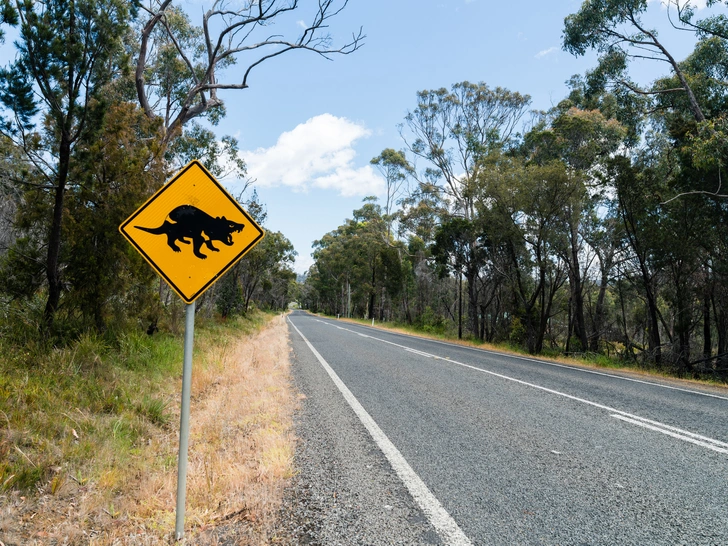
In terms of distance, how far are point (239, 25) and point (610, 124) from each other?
15868 mm

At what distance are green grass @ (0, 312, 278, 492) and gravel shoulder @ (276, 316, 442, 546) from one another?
5.11 ft

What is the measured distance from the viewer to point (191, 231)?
110 inches

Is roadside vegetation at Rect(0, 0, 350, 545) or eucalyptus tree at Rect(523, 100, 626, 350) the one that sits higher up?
eucalyptus tree at Rect(523, 100, 626, 350)

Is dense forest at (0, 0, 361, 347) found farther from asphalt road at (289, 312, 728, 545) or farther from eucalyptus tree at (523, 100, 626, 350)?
eucalyptus tree at (523, 100, 626, 350)

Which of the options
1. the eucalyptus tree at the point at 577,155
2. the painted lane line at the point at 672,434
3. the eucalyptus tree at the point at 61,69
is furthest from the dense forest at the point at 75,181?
the eucalyptus tree at the point at 577,155

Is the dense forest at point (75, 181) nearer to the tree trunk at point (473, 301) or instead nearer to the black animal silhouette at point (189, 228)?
the black animal silhouette at point (189, 228)

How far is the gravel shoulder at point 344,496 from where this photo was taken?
2586mm

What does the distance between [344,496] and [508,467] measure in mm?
1451

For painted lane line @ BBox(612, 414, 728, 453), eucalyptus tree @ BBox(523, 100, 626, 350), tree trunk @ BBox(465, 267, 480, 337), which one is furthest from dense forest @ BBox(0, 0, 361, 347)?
tree trunk @ BBox(465, 267, 480, 337)

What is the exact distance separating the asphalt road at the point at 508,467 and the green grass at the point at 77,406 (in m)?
1.71

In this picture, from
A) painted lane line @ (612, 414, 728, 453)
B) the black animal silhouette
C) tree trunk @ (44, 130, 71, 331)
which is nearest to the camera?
the black animal silhouette

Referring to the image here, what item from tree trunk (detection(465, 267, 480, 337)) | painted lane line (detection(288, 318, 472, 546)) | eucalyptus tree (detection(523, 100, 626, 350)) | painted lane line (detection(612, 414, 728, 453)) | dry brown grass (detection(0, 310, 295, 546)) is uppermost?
eucalyptus tree (detection(523, 100, 626, 350))

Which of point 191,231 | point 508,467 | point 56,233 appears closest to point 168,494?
point 191,231

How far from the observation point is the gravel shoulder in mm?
2586
